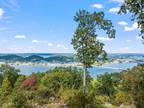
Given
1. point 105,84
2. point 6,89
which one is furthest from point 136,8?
point 6,89

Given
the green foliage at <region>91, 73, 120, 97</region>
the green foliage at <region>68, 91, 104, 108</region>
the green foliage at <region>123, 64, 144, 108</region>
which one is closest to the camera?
the green foliage at <region>68, 91, 104, 108</region>

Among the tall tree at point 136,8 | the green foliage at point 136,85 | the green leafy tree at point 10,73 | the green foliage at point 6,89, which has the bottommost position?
the green foliage at point 6,89

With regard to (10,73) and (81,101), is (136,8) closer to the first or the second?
(81,101)

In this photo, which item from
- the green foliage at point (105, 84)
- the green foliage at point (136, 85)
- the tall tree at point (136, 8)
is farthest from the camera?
the green foliage at point (105, 84)

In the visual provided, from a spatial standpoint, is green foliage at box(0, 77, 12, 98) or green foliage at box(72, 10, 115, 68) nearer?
green foliage at box(72, 10, 115, 68)

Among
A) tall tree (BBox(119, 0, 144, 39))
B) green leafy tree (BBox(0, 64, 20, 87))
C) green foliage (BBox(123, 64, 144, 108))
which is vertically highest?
tall tree (BBox(119, 0, 144, 39))

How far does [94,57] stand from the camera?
142ft

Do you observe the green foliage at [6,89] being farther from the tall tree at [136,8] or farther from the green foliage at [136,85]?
the tall tree at [136,8]

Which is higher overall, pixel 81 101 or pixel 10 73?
pixel 81 101

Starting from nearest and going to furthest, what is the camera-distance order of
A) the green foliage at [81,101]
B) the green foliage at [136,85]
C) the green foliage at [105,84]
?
the green foliage at [81,101]
the green foliage at [136,85]
the green foliage at [105,84]

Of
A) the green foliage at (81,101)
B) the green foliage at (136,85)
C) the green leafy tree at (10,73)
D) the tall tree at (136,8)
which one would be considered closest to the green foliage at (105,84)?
the green leafy tree at (10,73)

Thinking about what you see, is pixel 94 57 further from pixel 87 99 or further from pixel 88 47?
pixel 87 99

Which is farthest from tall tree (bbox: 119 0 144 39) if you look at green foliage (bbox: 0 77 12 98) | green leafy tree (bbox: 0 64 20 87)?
green leafy tree (bbox: 0 64 20 87)

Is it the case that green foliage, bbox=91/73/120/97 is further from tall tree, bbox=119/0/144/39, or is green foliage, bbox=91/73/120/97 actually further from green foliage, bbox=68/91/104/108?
tall tree, bbox=119/0/144/39
